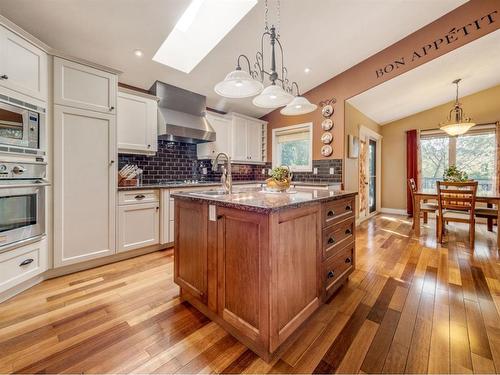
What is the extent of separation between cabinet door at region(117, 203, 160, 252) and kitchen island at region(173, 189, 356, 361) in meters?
1.18

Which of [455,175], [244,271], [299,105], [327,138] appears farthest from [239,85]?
[455,175]

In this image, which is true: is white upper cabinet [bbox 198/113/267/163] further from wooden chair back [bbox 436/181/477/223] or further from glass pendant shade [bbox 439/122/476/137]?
glass pendant shade [bbox 439/122/476/137]

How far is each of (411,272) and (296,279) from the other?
5.83 ft

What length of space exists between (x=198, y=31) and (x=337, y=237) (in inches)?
119

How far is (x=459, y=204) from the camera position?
3.23m

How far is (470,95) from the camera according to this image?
4.95 metres

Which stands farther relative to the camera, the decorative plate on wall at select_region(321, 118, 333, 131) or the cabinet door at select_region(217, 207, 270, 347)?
the decorative plate on wall at select_region(321, 118, 333, 131)

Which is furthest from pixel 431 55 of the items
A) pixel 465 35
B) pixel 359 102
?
pixel 359 102

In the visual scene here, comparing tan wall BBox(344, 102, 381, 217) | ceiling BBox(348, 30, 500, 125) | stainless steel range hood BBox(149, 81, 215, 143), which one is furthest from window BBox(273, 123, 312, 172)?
stainless steel range hood BBox(149, 81, 215, 143)

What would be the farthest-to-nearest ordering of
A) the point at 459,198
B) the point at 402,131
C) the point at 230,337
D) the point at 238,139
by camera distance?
the point at 402,131
the point at 238,139
the point at 459,198
the point at 230,337

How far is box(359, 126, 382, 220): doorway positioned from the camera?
196 inches

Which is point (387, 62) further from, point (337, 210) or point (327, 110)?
point (337, 210)

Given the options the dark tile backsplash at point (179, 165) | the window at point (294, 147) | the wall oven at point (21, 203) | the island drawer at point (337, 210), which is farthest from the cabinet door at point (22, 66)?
the window at point (294, 147)

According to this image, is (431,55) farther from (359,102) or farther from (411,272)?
(411,272)
